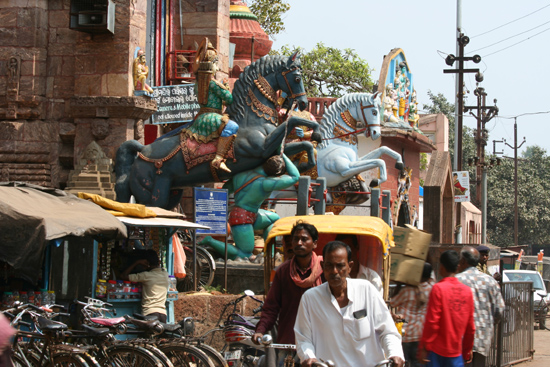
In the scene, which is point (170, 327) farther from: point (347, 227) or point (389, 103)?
point (389, 103)

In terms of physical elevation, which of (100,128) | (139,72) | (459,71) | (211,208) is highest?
(459,71)

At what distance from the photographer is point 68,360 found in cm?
696

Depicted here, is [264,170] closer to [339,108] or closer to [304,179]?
[304,179]

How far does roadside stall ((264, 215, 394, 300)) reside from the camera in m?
8.20

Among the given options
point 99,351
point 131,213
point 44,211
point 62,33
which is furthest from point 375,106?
point 99,351

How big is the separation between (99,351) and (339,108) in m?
13.4

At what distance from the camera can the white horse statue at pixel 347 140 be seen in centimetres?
1912

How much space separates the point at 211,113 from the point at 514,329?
223 inches

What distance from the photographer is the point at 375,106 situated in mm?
19859

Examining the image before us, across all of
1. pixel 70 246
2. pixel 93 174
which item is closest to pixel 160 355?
pixel 70 246

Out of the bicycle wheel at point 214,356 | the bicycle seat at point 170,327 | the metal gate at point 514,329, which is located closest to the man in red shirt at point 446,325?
the bicycle wheel at point 214,356

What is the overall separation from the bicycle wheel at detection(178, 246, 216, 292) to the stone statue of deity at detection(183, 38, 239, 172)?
1374 millimetres

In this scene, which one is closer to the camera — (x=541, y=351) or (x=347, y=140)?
(x=541, y=351)

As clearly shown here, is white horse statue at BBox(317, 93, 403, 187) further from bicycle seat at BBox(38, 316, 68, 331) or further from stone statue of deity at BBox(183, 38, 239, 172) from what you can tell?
bicycle seat at BBox(38, 316, 68, 331)
